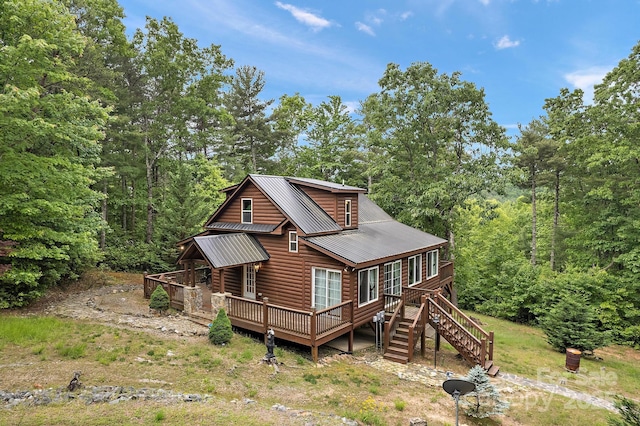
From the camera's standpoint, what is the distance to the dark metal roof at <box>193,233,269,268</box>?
512 inches

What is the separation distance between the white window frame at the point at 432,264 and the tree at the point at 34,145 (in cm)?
1584

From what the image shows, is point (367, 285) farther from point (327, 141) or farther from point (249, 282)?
point (327, 141)

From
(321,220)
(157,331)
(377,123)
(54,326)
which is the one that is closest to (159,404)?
(157,331)

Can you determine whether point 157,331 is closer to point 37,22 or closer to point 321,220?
point 321,220

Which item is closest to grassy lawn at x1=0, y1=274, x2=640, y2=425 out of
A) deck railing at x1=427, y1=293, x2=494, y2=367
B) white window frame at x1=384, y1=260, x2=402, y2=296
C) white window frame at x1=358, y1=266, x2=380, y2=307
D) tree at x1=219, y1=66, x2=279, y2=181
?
deck railing at x1=427, y1=293, x2=494, y2=367

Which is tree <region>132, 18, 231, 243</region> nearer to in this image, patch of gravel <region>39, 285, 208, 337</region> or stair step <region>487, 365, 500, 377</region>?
patch of gravel <region>39, 285, 208, 337</region>

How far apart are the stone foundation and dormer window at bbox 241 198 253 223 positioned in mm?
3716

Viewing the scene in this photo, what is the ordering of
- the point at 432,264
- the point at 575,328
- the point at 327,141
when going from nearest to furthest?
the point at 575,328 → the point at 432,264 → the point at 327,141

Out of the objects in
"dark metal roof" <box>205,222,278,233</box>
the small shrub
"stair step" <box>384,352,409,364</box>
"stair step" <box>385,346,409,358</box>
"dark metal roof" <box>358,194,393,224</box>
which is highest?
"dark metal roof" <box>358,194,393,224</box>

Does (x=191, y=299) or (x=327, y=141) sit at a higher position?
(x=327, y=141)

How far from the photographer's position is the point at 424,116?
77.2 feet

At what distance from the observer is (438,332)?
494 inches

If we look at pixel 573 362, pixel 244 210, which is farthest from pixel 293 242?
pixel 573 362

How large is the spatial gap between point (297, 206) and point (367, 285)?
14.8 feet
